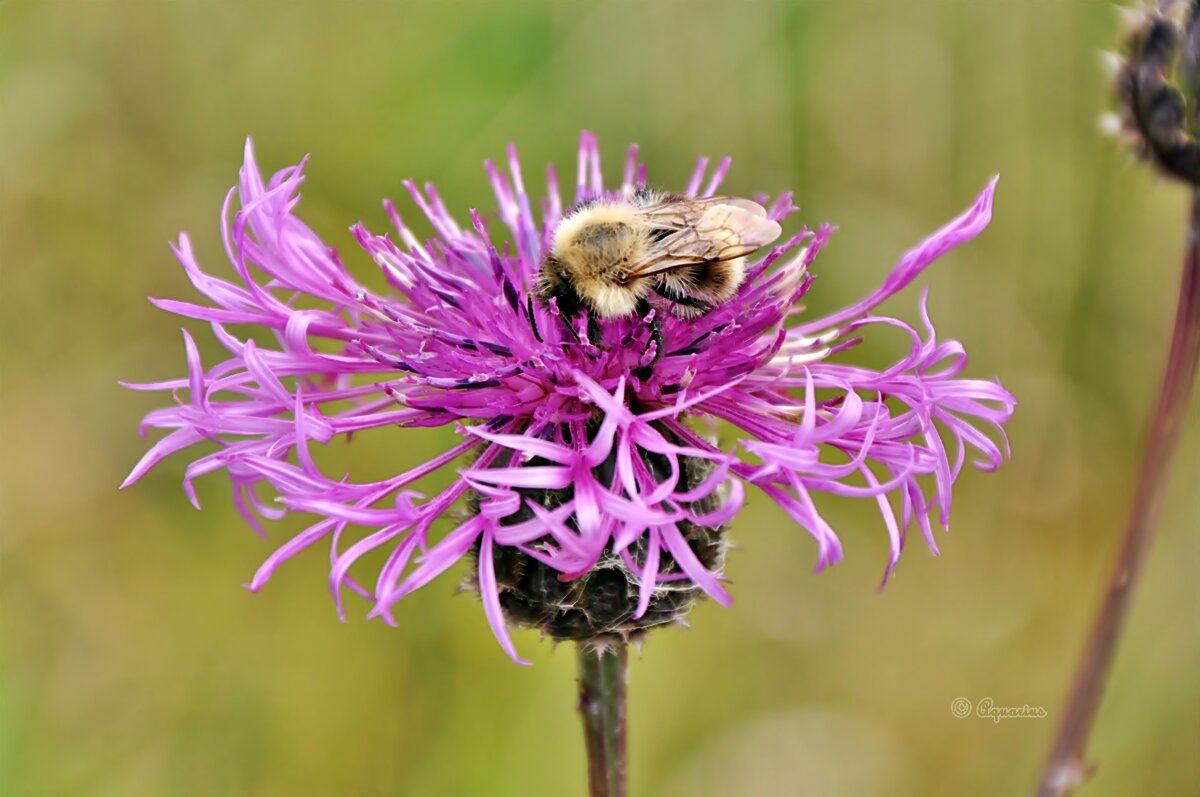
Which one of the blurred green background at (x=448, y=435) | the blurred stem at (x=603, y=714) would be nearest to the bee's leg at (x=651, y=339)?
the blurred stem at (x=603, y=714)

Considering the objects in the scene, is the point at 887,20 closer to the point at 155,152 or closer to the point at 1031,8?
the point at 1031,8

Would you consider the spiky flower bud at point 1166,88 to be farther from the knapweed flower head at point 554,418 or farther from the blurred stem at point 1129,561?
the knapweed flower head at point 554,418

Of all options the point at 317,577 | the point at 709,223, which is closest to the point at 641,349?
the point at 709,223

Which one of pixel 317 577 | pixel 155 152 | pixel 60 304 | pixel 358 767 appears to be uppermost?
pixel 155 152

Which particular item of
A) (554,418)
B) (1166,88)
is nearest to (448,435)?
(554,418)

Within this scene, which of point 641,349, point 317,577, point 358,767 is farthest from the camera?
point 317,577

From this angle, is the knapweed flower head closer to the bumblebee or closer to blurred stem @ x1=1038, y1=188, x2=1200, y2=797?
the bumblebee

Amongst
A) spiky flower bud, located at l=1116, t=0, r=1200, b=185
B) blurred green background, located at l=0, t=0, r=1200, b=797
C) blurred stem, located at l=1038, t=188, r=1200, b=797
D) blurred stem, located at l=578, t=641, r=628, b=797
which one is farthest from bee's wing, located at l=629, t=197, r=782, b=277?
blurred green background, located at l=0, t=0, r=1200, b=797
